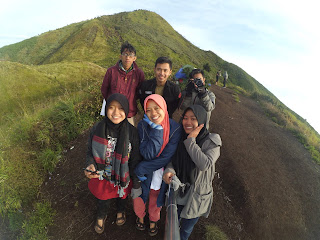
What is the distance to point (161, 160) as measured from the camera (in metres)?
2.15

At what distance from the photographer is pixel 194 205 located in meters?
2.11

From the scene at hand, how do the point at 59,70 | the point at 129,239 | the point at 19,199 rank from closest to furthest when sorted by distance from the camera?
1. the point at 129,239
2. the point at 19,199
3. the point at 59,70

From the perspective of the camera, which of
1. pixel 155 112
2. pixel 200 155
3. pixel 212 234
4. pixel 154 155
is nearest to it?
pixel 200 155

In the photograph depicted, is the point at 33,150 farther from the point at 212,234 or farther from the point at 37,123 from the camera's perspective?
the point at 212,234

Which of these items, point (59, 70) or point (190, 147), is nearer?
point (190, 147)

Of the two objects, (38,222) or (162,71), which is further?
(162,71)

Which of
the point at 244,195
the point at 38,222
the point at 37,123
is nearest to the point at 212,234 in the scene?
the point at 244,195

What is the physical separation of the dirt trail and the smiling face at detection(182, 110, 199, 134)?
78 cm

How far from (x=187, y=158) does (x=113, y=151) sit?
3.23 feet

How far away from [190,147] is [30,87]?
329 inches

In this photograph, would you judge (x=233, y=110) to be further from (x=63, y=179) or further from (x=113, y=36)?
(x=113, y=36)

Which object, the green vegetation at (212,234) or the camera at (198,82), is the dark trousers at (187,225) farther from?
the camera at (198,82)

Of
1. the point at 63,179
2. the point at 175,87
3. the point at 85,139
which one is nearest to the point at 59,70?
the point at 85,139

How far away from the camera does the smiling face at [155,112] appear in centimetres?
203
